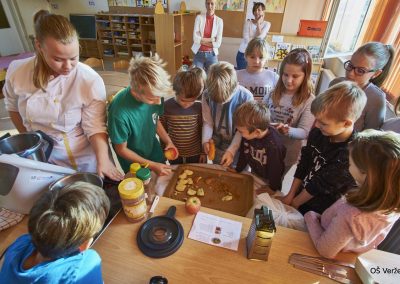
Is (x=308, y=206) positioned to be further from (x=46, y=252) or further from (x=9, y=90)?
(x=9, y=90)

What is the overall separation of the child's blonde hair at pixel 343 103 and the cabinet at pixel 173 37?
154 inches

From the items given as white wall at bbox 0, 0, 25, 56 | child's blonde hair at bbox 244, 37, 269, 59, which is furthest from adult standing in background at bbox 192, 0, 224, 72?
white wall at bbox 0, 0, 25, 56

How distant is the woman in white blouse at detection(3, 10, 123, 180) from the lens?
917mm

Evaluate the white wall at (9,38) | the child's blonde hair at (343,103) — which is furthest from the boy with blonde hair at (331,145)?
the white wall at (9,38)

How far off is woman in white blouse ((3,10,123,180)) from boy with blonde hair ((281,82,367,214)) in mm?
946

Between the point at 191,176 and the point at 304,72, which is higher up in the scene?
the point at 304,72

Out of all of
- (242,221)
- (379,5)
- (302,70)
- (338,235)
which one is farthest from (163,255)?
(379,5)

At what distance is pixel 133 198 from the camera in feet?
2.63

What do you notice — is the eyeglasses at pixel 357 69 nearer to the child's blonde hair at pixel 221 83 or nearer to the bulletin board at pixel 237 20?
the child's blonde hair at pixel 221 83

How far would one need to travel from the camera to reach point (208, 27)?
3.79 metres

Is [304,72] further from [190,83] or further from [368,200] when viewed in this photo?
[368,200]

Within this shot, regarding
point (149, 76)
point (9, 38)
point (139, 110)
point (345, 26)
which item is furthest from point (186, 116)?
point (9, 38)

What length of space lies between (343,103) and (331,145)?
0.65 ft

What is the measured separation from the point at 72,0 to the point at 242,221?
23.9 ft
